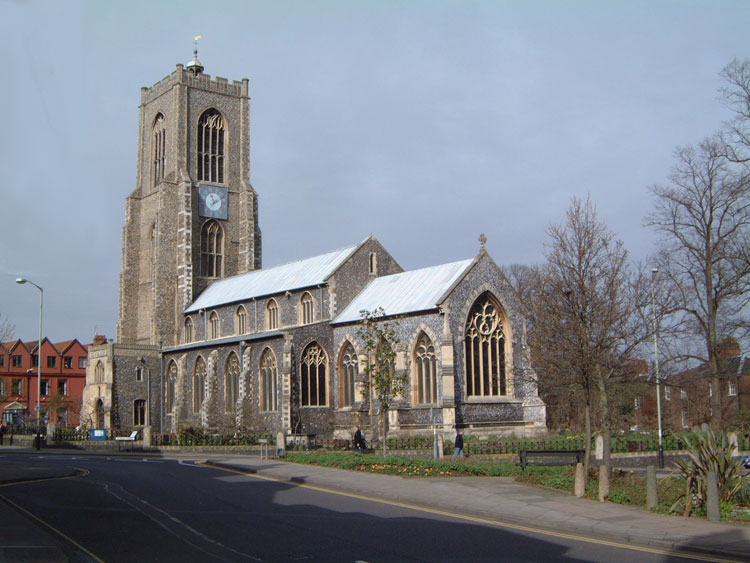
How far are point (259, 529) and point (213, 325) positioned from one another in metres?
45.5

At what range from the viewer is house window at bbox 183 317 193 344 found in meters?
62.3

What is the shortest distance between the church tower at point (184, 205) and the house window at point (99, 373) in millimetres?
3472

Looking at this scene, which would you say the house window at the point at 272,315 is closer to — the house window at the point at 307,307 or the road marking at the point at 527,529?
the house window at the point at 307,307

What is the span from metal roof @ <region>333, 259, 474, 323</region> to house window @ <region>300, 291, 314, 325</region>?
9.50 ft

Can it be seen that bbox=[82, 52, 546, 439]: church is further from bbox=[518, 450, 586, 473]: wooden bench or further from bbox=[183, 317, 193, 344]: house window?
bbox=[518, 450, 586, 473]: wooden bench

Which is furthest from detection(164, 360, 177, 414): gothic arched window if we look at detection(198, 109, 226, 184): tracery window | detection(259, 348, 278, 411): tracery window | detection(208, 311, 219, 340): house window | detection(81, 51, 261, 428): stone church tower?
detection(198, 109, 226, 184): tracery window

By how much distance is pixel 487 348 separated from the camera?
1716 inches

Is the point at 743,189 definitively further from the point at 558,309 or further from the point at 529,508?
the point at 529,508

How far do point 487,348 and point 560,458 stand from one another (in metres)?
20.7

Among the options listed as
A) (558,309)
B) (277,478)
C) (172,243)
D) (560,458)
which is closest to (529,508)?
(560,458)

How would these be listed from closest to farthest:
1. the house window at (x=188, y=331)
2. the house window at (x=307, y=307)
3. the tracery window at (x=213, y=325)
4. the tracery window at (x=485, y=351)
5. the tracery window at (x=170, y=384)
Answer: the tracery window at (x=485, y=351), the house window at (x=307, y=307), the tracery window at (x=213, y=325), the tracery window at (x=170, y=384), the house window at (x=188, y=331)

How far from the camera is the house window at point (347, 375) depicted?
47031 mm

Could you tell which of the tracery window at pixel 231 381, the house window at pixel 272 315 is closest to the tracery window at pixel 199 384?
the tracery window at pixel 231 381

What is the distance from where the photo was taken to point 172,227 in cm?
6381
